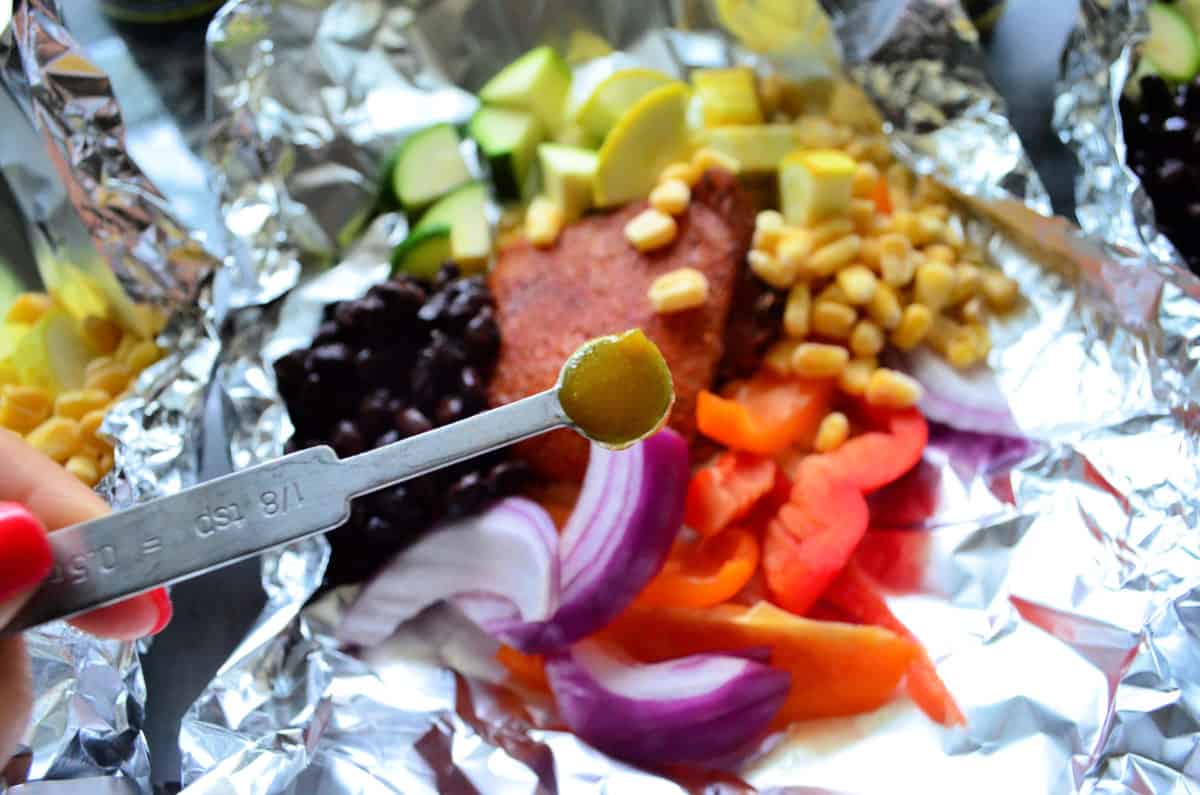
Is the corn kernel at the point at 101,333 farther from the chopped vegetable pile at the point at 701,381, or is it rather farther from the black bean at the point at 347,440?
the black bean at the point at 347,440

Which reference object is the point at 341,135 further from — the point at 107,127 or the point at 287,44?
the point at 107,127

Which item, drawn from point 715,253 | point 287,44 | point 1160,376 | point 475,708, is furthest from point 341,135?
point 1160,376

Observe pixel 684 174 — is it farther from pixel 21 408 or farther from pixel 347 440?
pixel 21 408

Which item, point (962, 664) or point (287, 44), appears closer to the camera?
point (962, 664)

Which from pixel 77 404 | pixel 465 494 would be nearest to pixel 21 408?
pixel 77 404

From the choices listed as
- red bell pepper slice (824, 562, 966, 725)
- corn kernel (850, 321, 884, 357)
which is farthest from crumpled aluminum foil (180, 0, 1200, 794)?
corn kernel (850, 321, 884, 357)

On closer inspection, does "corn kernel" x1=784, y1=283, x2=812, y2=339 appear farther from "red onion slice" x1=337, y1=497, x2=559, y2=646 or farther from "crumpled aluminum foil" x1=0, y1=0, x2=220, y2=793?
"crumpled aluminum foil" x1=0, y1=0, x2=220, y2=793

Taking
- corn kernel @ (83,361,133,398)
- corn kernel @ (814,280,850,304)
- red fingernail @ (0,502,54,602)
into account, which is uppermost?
red fingernail @ (0,502,54,602)
